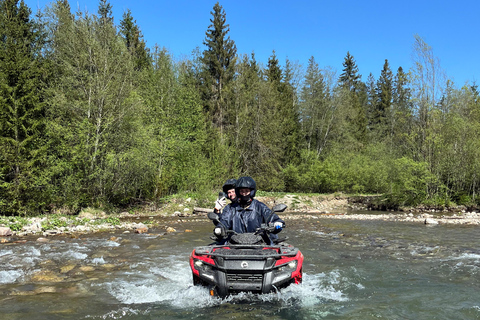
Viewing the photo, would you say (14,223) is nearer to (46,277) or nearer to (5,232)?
(5,232)

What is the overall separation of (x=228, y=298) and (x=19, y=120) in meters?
15.5

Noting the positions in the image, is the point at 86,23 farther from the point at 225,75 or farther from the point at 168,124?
the point at 225,75

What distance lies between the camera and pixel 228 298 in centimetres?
525

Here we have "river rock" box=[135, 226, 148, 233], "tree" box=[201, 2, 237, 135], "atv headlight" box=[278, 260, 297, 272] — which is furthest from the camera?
"tree" box=[201, 2, 237, 135]

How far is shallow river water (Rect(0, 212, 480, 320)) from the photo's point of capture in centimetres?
528

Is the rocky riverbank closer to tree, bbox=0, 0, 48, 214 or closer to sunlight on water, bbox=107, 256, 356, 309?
tree, bbox=0, 0, 48, 214

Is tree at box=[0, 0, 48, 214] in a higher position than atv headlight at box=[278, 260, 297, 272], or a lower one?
higher

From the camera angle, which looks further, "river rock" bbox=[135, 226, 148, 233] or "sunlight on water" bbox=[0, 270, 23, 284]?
"river rock" bbox=[135, 226, 148, 233]

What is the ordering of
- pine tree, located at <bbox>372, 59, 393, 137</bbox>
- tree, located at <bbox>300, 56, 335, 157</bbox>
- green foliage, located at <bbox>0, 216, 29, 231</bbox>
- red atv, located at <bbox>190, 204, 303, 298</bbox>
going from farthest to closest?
pine tree, located at <bbox>372, 59, 393, 137</bbox>, tree, located at <bbox>300, 56, 335, 157</bbox>, green foliage, located at <bbox>0, 216, 29, 231</bbox>, red atv, located at <bbox>190, 204, 303, 298</bbox>

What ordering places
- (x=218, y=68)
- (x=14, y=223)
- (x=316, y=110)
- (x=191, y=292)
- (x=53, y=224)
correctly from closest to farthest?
1. (x=191, y=292)
2. (x=14, y=223)
3. (x=53, y=224)
4. (x=218, y=68)
5. (x=316, y=110)

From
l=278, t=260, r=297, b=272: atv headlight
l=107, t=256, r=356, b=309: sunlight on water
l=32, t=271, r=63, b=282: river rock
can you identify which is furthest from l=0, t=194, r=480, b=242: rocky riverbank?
l=278, t=260, r=297, b=272: atv headlight

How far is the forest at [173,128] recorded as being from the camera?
16859mm

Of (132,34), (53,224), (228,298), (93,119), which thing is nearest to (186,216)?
(93,119)

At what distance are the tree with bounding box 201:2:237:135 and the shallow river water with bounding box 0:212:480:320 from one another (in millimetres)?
21845
